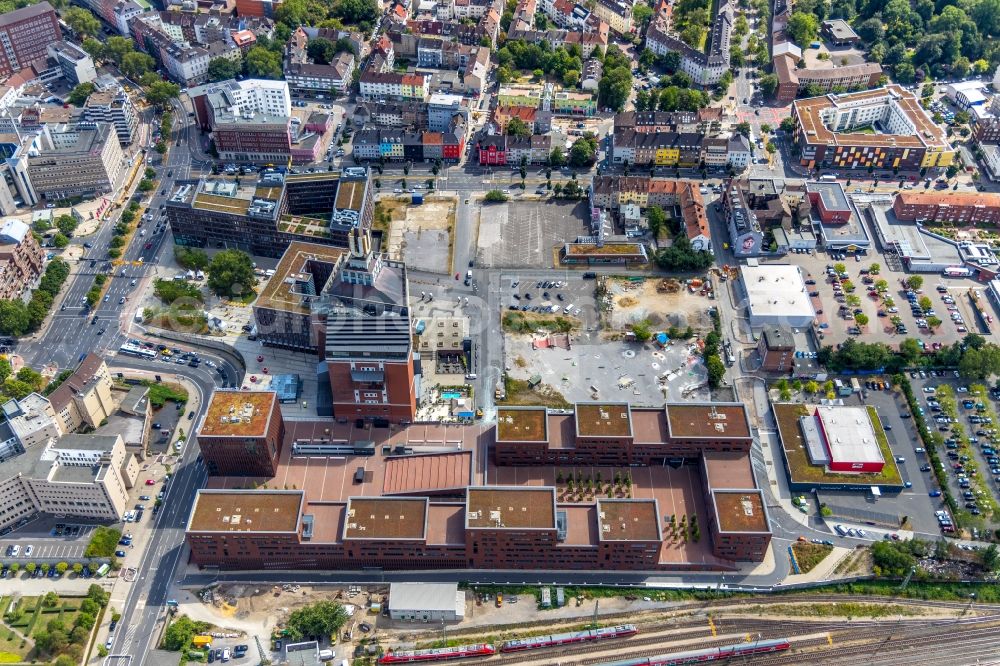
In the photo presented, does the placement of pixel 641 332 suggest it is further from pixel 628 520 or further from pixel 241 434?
pixel 241 434

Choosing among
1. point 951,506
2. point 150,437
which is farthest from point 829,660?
point 150,437

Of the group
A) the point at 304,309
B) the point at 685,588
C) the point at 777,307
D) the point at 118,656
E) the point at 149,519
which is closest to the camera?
the point at 118,656

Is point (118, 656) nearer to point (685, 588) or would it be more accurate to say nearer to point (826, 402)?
point (685, 588)

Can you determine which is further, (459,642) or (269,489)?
(269,489)

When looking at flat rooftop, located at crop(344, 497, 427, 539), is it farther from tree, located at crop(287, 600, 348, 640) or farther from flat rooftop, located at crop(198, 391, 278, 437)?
flat rooftop, located at crop(198, 391, 278, 437)

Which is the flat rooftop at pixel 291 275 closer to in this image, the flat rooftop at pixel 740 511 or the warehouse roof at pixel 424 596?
the warehouse roof at pixel 424 596

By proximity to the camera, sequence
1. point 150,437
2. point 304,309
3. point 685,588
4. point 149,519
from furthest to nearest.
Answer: point 304,309 < point 150,437 < point 149,519 < point 685,588

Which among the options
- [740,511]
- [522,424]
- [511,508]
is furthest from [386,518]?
[740,511]
